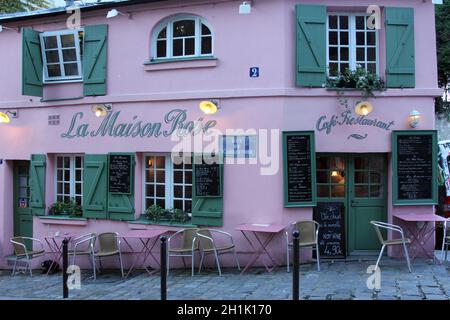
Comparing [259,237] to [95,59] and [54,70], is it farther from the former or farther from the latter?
[54,70]

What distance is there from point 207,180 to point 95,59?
345 cm

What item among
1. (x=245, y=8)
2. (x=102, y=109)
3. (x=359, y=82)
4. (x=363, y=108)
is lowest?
(x=363, y=108)

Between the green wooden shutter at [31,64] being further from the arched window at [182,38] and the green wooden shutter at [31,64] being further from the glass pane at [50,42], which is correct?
the arched window at [182,38]

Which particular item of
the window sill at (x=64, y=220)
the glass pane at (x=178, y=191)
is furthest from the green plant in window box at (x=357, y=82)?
the window sill at (x=64, y=220)

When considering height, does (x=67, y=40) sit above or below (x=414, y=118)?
above

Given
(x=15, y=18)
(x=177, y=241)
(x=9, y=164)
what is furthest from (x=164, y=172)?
(x=15, y=18)

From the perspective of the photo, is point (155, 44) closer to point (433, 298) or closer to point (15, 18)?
point (15, 18)

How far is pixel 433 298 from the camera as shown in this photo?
688cm

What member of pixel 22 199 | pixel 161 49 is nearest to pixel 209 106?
pixel 161 49

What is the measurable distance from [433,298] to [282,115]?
394cm

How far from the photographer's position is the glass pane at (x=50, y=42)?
36.1ft

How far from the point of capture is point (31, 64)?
10828 mm

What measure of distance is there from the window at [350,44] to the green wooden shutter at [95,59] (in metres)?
4.43

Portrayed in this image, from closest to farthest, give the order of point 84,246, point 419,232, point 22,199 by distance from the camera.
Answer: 1. point 419,232
2. point 84,246
3. point 22,199
